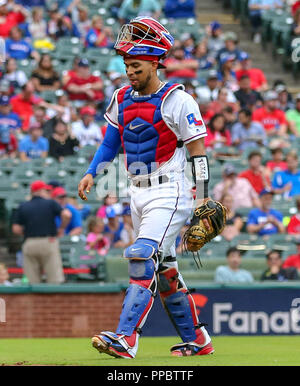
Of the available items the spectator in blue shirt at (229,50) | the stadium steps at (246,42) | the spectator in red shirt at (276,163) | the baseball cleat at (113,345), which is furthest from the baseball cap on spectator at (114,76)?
the baseball cleat at (113,345)

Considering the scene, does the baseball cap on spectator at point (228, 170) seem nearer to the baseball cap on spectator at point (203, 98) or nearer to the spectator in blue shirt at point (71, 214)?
the spectator in blue shirt at point (71, 214)

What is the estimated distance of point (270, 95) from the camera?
52.3ft

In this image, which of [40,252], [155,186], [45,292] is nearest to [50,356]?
[155,186]

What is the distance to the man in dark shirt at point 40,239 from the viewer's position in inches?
457

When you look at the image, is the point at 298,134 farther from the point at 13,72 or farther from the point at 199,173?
the point at 199,173

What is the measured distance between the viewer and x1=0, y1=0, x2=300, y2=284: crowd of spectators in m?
13.0

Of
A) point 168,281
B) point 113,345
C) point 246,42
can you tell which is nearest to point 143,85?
point 168,281

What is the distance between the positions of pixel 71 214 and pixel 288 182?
3.47m

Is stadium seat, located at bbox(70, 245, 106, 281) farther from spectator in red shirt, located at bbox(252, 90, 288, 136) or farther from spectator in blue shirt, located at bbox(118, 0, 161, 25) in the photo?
spectator in blue shirt, located at bbox(118, 0, 161, 25)

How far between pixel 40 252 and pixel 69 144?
3071 mm

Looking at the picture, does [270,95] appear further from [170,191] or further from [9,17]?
[170,191]

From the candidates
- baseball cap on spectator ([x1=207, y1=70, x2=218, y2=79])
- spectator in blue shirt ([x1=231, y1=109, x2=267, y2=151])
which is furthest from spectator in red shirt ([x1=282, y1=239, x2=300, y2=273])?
baseball cap on spectator ([x1=207, y1=70, x2=218, y2=79])

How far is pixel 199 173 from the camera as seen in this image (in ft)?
21.1

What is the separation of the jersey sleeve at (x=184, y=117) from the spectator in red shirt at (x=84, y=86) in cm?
959
